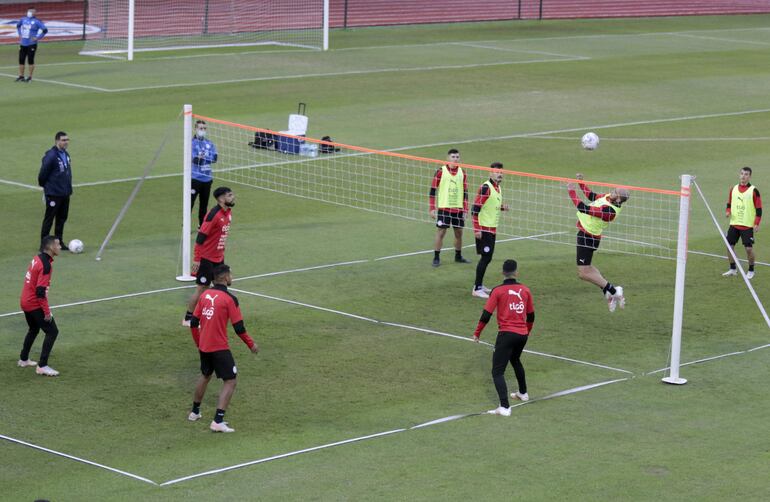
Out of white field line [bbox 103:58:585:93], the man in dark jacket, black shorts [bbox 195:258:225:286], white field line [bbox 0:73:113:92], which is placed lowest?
black shorts [bbox 195:258:225:286]

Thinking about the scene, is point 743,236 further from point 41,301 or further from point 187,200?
point 41,301

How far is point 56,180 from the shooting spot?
898 inches

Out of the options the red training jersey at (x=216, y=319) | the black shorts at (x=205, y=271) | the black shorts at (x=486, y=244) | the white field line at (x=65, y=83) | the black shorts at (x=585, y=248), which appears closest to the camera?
the red training jersey at (x=216, y=319)

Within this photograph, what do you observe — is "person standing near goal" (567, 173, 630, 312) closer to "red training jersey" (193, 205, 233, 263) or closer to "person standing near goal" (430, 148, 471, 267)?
"person standing near goal" (430, 148, 471, 267)

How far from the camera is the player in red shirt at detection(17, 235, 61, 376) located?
1681 cm

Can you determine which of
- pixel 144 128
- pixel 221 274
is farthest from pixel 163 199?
pixel 221 274

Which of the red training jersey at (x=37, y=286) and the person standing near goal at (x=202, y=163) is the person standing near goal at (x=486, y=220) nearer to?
the person standing near goal at (x=202, y=163)

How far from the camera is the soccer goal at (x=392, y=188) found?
25188mm

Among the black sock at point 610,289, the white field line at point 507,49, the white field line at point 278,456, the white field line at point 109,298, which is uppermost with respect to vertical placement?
the white field line at point 507,49

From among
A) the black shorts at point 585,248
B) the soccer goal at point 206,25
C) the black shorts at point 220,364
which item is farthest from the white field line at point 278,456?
the soccer goal at point 206,25

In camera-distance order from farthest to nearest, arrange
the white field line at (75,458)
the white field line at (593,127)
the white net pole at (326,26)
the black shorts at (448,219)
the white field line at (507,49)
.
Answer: the white field line at (507,49) < the white net pole at (326,26) < the white field line at (593,127) < the black shorts at (448,219) < the white field line at (75,458)

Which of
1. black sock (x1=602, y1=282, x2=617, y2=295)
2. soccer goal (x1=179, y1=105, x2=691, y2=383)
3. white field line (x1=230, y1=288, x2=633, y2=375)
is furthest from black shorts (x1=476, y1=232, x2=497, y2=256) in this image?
white field line (x1=230, y1=288, x2=633, y2=375)

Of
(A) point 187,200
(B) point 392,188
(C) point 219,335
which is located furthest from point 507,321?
(B) point 392,188

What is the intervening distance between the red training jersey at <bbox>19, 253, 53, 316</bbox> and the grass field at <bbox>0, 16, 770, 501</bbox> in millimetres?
896
